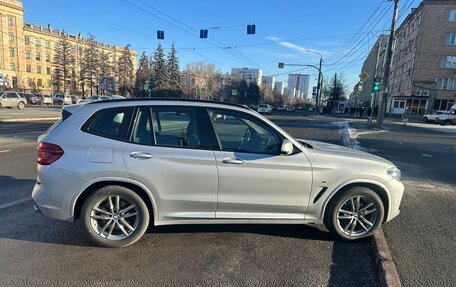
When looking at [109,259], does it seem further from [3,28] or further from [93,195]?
[3,28]

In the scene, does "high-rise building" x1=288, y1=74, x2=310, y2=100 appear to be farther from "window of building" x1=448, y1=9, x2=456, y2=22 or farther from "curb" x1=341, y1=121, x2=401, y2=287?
"curb" x1=341, y1=121, x2=401, y2=287

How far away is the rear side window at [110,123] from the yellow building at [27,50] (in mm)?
85244

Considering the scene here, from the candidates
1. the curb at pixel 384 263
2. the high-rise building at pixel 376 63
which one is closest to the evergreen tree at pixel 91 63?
the high-rise building at pixel 376 63

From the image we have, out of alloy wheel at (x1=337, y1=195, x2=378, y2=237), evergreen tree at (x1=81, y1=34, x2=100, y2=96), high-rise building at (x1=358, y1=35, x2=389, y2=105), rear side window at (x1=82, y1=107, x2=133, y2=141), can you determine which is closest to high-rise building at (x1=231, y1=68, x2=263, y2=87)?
high-rise building at (x1=358, y1=35, x2=389, y2=105)

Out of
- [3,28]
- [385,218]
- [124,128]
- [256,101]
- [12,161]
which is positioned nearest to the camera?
[124,128]

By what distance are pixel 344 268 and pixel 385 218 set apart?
3.65 feet

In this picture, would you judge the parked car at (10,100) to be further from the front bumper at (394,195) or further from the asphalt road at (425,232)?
the front bumper at (394,195)

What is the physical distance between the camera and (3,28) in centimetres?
8038

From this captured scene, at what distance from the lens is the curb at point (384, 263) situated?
3100 millimetres

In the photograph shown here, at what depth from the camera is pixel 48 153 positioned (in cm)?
369

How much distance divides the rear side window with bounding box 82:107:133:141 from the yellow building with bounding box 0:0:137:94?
85.2 m

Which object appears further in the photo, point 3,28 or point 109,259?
point 3,28

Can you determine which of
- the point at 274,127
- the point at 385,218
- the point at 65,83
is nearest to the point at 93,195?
the point at 274,127

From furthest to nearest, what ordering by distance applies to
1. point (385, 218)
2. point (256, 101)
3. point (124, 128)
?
point (256, 101) < point (385, 218) < point (124, 128)
